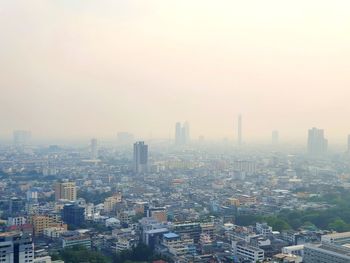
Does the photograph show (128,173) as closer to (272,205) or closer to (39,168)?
(39,168)

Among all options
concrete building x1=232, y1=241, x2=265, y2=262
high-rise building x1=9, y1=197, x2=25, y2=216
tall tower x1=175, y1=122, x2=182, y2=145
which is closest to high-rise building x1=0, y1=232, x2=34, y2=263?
concrete building x1=232, y1=241, x2=265, y2=262

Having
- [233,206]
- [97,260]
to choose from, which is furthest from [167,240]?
[233,206]

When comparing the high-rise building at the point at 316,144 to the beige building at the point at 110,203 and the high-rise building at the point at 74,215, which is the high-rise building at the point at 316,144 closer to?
the beige building at the point at 110,203

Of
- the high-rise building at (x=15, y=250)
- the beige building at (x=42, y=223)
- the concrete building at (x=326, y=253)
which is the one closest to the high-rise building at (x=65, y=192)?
the beige building at (x=42, y=223)

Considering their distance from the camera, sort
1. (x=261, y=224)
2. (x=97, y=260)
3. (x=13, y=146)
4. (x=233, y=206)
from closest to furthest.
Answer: (x=97, y=260), (x=261, y=224), (x=233, y=206), (x=13, y=146)

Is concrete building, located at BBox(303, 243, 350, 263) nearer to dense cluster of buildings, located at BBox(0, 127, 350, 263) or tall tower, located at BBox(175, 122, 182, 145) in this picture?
dense cluster of buildings, located at BBox(0, 127, 350, 263)

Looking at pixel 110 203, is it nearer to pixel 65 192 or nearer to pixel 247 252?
pixel 65 192

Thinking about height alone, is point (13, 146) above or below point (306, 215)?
above
